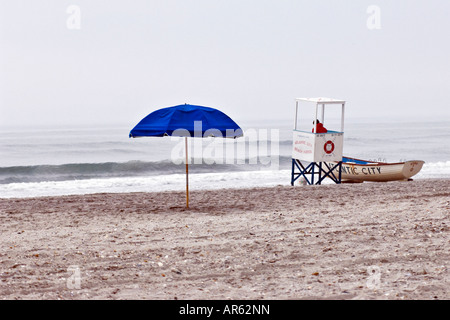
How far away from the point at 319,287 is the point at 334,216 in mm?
4304

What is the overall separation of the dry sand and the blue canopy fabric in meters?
1.51

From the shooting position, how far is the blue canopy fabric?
34.7 ft

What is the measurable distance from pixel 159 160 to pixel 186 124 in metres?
24.9

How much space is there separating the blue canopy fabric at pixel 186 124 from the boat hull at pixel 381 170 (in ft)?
29.6

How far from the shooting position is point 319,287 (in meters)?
6.29

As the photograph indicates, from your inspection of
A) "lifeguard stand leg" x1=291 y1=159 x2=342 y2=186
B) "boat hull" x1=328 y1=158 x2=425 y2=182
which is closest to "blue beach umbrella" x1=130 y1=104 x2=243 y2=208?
"lifeguard stand leg" x1=291 y1=159 x2=342 y2=186

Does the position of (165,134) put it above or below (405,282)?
above

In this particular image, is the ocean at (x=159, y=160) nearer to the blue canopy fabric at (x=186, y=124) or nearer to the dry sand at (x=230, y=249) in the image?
the dry sand at (x=230, y=249)

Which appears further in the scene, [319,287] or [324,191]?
[324,191]

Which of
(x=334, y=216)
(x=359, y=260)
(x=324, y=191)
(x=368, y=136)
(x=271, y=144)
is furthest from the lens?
(x=368, y=136)

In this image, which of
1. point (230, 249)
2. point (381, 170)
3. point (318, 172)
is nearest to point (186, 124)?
point (230, 249)

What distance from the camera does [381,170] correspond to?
19.0 metres
